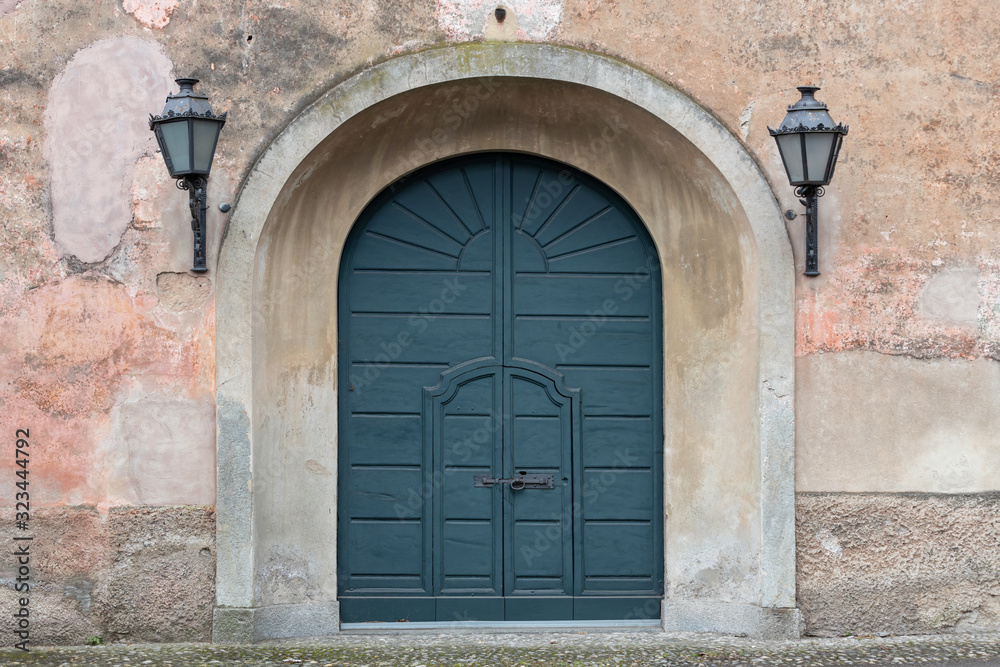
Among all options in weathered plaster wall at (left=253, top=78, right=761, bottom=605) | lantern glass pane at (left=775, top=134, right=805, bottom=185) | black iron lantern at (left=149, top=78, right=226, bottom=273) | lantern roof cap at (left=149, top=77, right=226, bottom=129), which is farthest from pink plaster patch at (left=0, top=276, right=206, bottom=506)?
lantern glass pane at (left=775, top=134, right=805, bottom=185)

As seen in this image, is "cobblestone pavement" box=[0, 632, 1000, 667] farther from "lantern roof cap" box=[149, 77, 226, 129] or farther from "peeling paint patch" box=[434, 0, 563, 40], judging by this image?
"peeling paint patch" box=[434, 0, 563, 40]

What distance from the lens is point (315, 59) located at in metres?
4.94

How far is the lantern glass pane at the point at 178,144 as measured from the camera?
459cm

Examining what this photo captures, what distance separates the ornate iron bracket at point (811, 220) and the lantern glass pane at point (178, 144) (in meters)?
2.96

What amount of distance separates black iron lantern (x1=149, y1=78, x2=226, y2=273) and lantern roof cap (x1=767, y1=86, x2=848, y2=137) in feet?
8.82

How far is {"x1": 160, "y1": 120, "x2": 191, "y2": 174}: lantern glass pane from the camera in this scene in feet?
15.0

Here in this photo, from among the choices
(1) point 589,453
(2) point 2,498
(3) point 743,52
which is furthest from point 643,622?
(2) point 2,498

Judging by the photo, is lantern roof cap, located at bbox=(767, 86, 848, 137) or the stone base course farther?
the stone base course

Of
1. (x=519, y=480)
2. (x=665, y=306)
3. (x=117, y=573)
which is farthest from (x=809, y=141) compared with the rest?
(x=117, y=573)

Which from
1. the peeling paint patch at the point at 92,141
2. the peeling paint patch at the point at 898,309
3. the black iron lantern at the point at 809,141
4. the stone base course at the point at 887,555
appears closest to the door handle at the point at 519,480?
the stone base course at the point at 887,555

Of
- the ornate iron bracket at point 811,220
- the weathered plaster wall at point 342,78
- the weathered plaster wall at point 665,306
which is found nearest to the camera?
the ornate iron bracket at point 811,220

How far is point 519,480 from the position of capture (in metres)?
5.37

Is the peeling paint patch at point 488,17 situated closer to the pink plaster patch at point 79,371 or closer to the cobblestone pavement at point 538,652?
the pink plaster patch at point 79,371

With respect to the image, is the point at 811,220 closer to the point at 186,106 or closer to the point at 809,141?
the point at 809,141
